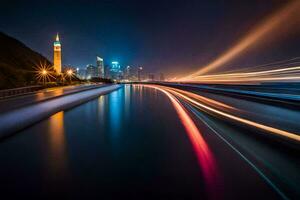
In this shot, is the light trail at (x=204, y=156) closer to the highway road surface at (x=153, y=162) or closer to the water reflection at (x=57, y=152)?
the highway road surface at (x=153, y=162)

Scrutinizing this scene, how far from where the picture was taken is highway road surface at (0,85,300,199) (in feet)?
20.0

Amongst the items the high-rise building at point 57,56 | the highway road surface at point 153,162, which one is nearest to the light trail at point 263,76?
the highway road surface at point 153,162

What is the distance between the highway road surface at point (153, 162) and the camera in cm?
611

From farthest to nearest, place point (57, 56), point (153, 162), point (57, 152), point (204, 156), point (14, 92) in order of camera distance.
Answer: point (57, 56), point (14, 92), point (57, 152), point (204, 156), point (153, 162)

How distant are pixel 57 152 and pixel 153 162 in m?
2.81

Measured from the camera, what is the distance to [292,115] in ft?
57.5

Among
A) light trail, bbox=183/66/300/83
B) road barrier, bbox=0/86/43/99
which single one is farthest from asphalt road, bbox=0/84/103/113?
light trail, bbox=183/66/300/83

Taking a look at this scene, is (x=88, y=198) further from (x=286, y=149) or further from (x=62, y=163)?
(x=286, y=149)

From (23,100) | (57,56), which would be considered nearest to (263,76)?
(23,100)

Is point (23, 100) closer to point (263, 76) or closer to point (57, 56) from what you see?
point (263, 76)

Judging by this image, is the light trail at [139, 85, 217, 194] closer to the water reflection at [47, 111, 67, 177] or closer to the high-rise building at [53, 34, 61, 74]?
the water reflection at [47, 111, 67, 177]

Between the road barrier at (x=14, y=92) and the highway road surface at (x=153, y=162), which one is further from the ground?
the highway road surface at (x=153, y=162)

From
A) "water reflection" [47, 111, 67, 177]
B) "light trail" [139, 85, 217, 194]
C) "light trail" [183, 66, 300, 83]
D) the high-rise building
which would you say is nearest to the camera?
"light trail" [139, 85, 217, 194]

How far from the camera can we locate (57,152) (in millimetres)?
9461
